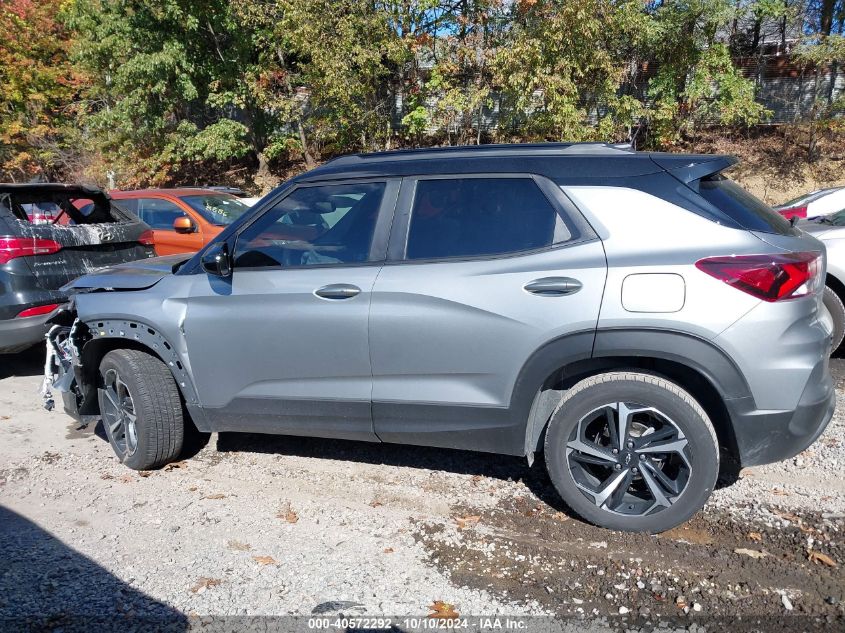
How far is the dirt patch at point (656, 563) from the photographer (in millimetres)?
2822

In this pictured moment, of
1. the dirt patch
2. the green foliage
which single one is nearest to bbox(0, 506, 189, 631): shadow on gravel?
the dirt patch

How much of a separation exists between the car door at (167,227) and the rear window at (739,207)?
788cm

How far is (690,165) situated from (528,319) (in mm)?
1096

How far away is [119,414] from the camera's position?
A: 14.5ft

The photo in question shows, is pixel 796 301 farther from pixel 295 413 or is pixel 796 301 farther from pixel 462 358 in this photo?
pixel 295 413

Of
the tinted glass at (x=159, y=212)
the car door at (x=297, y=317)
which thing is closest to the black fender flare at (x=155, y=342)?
the car door at (x=297, y=317)

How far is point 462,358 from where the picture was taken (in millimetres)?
3393

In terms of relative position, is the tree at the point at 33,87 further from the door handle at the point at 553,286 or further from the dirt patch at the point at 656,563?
Answer: the dirt patch at the point at 656,563

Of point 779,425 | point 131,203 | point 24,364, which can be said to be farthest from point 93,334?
point 131,203

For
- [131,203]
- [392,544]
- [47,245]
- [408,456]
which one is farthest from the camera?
[131,203]

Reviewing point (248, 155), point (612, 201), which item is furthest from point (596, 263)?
point (248, 155)

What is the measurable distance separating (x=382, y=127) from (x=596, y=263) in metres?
16.7

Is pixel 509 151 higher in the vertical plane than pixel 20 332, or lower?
higher

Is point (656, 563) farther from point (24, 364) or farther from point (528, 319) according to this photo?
point (24, 364)
